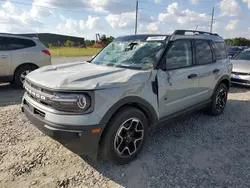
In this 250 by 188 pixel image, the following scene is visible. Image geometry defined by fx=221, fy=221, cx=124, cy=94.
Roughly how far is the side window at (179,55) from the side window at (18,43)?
17.7 feet

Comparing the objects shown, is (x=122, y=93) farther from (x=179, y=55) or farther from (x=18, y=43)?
(x=18, y=43)

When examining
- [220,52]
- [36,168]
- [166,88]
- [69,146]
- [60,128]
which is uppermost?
[220,52]

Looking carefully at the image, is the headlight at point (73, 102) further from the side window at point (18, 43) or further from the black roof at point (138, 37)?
the side window at point (18, 43)

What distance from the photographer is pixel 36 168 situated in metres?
2.86

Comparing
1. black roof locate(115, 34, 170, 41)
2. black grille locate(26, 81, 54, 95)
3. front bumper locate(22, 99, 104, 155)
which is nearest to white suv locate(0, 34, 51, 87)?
black roof locate(115, 34, 170, 41)

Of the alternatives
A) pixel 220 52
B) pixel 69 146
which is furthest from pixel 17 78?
pixel 220 52

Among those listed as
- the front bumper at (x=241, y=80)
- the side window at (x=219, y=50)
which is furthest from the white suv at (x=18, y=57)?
the front bumper at (x=241, y=80)

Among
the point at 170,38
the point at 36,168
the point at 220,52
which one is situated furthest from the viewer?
the point at 220,52

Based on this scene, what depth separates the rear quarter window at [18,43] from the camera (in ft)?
22.5

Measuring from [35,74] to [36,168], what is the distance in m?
1.29

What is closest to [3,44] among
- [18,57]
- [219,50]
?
[18,57]

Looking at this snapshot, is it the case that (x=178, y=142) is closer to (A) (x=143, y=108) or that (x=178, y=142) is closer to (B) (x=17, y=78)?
(A) (x=143, y=108)

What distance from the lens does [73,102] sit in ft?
7.91

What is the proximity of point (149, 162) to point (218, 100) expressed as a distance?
2.68 meters
